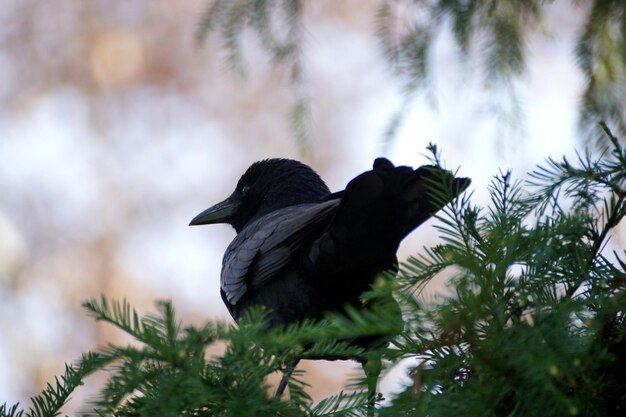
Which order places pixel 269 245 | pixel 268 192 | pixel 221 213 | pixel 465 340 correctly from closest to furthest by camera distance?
pixel 465 340 < pixel 269 245 < pixel 268 192 < pixel 221 213

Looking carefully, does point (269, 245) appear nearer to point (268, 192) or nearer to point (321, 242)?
point (321, 242)

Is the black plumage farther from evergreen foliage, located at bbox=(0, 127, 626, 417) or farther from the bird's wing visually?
evergreen foliage, located at bbox=(0, 127, 626, 417)

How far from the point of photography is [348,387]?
1.37 meters

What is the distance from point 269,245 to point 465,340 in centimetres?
206

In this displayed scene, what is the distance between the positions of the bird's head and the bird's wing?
33 cm

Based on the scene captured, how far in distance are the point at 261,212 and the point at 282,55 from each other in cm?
82

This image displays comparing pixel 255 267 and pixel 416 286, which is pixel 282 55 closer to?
pixel 255 267

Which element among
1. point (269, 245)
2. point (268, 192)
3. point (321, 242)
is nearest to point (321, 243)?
point (321, 242)

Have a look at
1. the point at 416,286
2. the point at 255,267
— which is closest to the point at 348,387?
the point at 416,286

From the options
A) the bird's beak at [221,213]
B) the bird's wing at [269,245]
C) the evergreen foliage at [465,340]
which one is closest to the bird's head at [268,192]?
the bird's beak at [221,213]

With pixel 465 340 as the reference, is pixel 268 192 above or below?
above

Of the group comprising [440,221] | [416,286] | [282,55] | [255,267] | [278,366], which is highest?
[282,55]

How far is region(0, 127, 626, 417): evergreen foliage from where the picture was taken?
4.46 ft

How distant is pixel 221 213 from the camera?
4.42 metres
